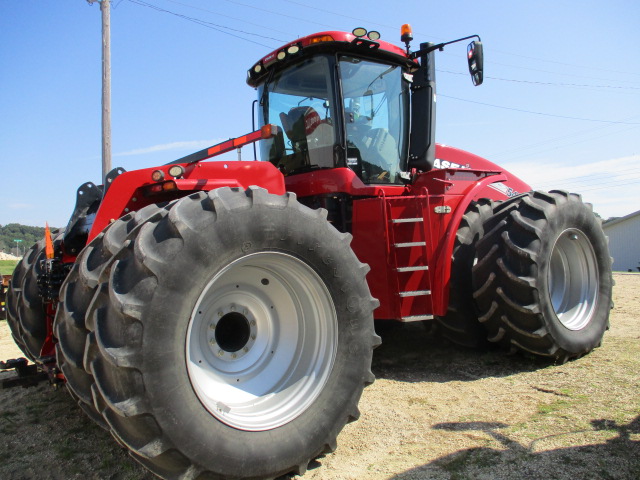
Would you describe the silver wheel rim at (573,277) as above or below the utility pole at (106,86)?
below

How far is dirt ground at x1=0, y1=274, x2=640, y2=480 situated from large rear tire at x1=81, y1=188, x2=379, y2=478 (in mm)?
401

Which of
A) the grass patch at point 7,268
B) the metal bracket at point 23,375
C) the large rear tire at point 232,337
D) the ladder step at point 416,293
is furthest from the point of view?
the grass patch at point 7,268

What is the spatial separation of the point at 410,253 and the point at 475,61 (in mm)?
1781

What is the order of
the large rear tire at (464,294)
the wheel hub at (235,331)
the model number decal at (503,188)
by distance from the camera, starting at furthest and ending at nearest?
the model number decal at (503,188) → the large rear tire at (464,294) → the wheel hub at (235,331)

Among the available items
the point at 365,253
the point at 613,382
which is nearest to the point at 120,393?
the point at 365,253

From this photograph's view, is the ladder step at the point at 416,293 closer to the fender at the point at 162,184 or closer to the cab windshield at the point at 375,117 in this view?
the cab windshield at the point at 375,117

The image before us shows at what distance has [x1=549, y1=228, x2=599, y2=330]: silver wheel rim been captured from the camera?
5016 millimetres

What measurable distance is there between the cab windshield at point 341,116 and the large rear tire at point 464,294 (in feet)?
2.66

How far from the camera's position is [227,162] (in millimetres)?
3420

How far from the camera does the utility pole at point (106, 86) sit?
1015 centimetres

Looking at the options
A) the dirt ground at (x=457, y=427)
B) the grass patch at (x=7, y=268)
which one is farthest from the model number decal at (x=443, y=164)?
the grass patch at (x=7, y=268)

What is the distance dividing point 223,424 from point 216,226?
0.91 metres

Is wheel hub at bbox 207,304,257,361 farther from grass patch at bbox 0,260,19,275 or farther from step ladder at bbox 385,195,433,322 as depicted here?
grass patch at bbox 0,260,19,275

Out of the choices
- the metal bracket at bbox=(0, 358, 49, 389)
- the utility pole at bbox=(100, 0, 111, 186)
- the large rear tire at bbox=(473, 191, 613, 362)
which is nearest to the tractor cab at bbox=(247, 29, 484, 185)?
the large rear tire at bbox=(473, 191, 613, 362)
